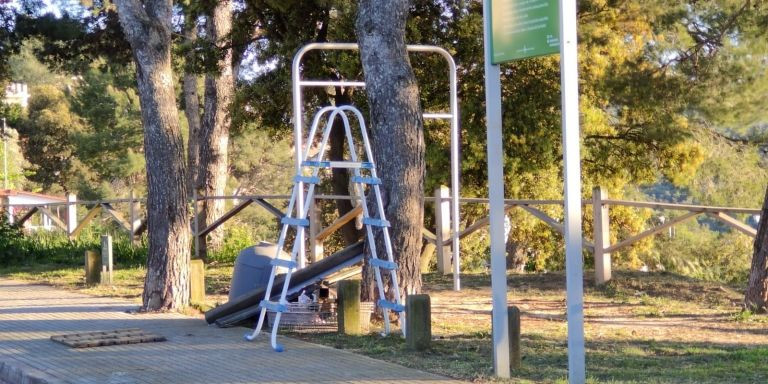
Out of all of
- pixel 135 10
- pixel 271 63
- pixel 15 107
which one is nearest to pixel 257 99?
pixel 271 63

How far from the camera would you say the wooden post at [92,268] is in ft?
50.9

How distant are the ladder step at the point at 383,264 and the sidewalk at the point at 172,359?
1.02 meters

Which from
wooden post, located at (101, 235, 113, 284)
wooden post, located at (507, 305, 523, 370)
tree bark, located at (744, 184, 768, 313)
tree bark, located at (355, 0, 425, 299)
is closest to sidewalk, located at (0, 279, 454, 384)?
wooden post, located at (507, 305, 523, 370)

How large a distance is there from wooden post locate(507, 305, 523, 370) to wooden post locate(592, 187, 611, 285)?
20.2 ft

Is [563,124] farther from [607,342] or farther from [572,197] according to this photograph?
[607,342]

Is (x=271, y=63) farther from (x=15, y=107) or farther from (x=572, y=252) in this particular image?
(x=15, y=107)

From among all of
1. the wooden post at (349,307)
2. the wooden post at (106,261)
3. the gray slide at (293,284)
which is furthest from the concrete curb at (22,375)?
the wooden post at (106,261)

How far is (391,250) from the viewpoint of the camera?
32.9ft

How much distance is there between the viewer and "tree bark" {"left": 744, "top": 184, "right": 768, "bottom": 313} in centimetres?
1137

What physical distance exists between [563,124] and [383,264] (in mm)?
3322

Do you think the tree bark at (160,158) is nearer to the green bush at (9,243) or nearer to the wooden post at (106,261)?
the wooden post at (106,261)

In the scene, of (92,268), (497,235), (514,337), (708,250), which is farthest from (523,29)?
(708,250)

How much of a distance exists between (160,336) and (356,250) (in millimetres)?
2139

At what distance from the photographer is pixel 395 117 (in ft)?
33.8
